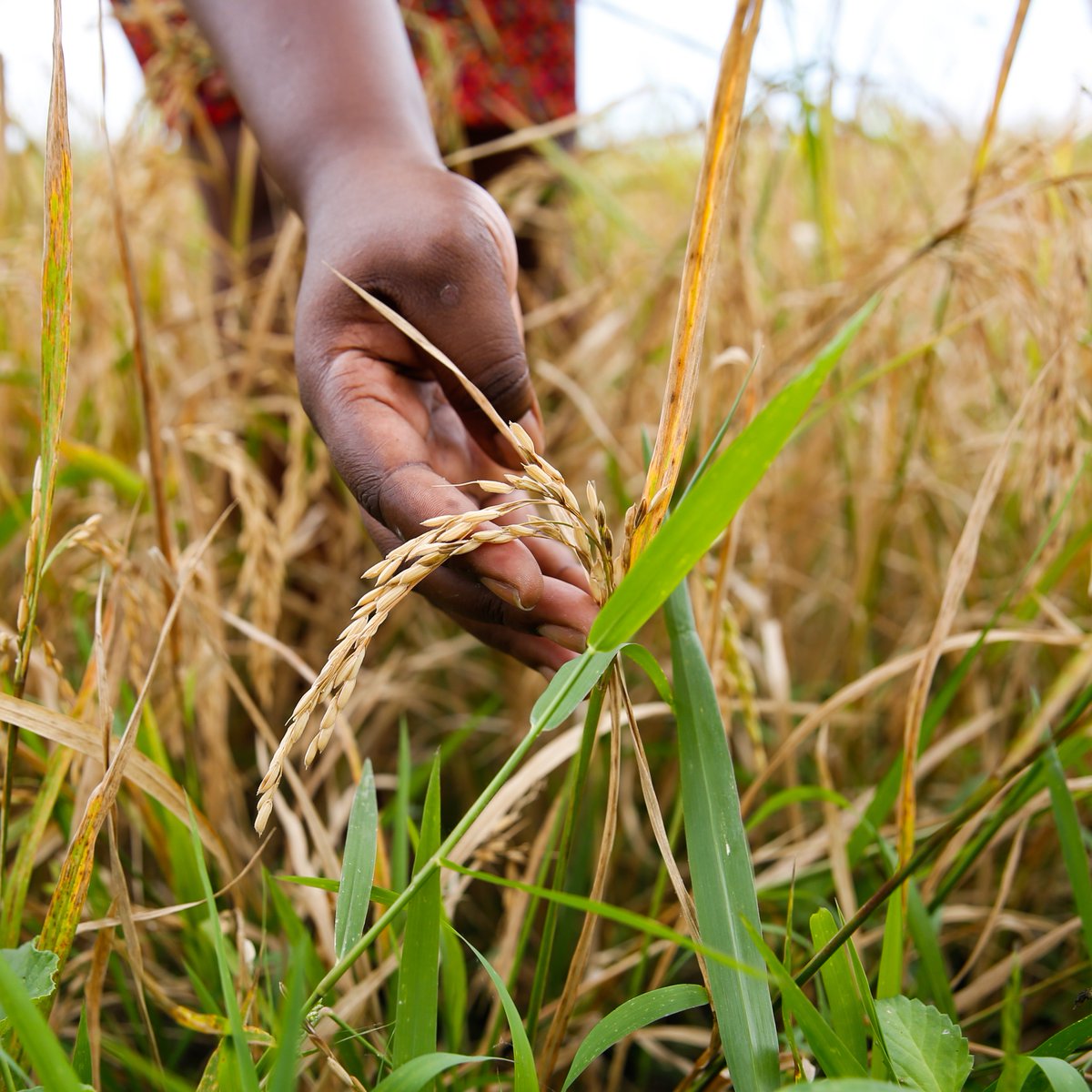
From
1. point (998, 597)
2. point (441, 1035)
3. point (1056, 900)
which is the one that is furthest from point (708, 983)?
point (998, 597)

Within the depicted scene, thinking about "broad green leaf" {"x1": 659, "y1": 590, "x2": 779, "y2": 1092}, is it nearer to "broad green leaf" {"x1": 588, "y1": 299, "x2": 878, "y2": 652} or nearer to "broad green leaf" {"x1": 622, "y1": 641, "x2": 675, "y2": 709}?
"broad green leaf" {"x1": 622, "y1": 641, "x2": 675, "y2": 709}

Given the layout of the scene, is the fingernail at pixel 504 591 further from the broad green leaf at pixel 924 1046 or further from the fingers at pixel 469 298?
the broad green leaf at pixel 924 1046

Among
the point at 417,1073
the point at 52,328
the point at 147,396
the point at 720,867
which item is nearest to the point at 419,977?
the point at 417,1073

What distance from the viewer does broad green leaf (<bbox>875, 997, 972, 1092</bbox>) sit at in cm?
42

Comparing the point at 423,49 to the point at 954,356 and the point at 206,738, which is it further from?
the point at 206,738

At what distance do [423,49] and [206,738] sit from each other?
1079 mm

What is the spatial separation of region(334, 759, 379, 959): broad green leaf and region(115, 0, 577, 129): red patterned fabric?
106 cm

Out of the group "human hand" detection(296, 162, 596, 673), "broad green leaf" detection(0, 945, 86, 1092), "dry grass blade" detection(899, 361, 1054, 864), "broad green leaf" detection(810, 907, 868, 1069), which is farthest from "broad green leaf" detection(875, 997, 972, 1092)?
"broad green leaf" detection(0, 945, 86, 1092)

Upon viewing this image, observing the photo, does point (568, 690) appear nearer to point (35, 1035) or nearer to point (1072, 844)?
point (35, 1035)

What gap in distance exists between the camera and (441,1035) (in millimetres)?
774

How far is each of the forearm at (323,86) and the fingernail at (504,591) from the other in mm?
271

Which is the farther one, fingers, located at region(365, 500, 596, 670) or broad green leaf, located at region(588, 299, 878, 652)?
fingers, located at region(365, 500, 596, 670)

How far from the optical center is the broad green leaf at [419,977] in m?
0.44

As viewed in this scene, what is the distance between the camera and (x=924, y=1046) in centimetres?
43
